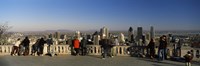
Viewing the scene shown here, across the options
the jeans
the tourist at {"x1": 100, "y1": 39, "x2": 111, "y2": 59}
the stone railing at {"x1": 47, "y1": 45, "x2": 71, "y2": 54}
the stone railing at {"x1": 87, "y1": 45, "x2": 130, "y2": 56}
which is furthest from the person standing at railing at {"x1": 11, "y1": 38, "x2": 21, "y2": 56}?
the jeans

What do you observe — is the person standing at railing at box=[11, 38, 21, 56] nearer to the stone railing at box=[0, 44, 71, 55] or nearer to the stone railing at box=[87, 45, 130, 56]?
the stone railing at box=[0, 44, 71, 55]

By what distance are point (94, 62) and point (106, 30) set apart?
20571 mm

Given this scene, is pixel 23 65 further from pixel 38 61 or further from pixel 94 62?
pixel 94 62

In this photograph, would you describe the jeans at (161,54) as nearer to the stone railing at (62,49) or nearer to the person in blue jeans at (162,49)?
the person in blue jeans at (162,49)

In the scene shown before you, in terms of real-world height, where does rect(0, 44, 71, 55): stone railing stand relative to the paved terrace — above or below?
above

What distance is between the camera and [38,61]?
66.2 ft

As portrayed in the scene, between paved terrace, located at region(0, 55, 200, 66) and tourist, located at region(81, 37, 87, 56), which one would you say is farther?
tourist, located at region(81, 37, 87, 56)

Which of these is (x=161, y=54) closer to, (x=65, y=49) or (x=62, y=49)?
(x=65, y=49)

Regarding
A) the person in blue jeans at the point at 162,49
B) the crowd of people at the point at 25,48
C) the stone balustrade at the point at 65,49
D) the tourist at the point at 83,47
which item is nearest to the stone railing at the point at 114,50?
the stone balustrade at the point at 65,49

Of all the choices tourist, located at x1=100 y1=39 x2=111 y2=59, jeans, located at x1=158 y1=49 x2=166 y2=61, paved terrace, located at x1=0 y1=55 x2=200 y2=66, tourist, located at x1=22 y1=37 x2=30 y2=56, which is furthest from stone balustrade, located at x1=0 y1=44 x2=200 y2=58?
jeans, located at x1=158 y1=49 x2=166 y2=61

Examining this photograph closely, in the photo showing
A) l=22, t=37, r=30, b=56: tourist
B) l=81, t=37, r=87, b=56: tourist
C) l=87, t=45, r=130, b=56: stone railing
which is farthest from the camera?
l=81, t=37, r=87, b=56: tourist

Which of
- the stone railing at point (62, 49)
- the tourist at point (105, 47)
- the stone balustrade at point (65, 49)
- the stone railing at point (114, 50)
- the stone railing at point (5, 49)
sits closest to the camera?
the tourist at point (105, 47)

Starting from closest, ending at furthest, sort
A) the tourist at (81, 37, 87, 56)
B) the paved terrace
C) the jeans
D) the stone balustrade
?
the paved terrace, the jeans, the stone balustrade, the tourist at (81, 37, 87, 56)

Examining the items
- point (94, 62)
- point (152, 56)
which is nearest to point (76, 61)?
point (94, 62)
